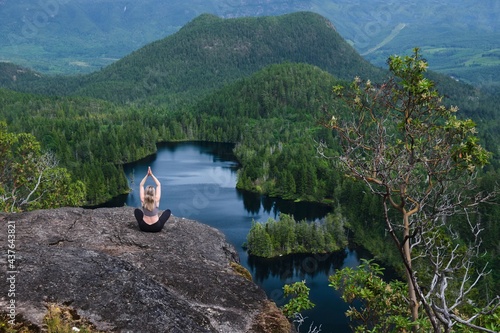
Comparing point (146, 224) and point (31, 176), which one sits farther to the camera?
point (31, 176)

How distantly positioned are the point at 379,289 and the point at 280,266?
79.8m

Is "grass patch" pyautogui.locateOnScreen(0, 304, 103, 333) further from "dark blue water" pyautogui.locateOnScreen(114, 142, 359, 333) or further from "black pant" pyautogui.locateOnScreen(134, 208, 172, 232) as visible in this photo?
"dark blue water" pyautogui.locateOnScreen(114, 142, 359, 333)

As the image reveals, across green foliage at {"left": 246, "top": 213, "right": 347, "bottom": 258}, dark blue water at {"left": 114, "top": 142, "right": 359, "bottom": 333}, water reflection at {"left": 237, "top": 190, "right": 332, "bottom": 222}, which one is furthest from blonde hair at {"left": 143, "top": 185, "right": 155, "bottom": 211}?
water reflection at {"left": 237, "top": 190, "right": 332, "bottom": 222}

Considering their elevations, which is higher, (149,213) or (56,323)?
(149,213)

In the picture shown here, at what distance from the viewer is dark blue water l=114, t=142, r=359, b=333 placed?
78631 millimetres

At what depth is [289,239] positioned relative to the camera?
102 meters

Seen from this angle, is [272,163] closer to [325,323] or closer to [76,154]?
[76,154]

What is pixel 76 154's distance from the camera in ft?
588

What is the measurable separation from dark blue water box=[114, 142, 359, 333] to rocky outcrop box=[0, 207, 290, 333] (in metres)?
45.1

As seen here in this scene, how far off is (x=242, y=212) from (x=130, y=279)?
111 meters

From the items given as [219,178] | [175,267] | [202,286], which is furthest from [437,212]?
[219,178]

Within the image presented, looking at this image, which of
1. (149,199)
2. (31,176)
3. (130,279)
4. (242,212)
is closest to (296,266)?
(242,212)

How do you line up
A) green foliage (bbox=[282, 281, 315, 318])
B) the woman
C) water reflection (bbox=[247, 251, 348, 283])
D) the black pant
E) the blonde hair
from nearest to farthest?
green foliage (bbox=[282, 281, 315, 318])
the blonde hair
the woman
the black pant
water reflection (bbox=[247, 251, 348, 283])

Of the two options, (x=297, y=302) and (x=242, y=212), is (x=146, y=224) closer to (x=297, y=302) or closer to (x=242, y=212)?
(x=297, y=302)
